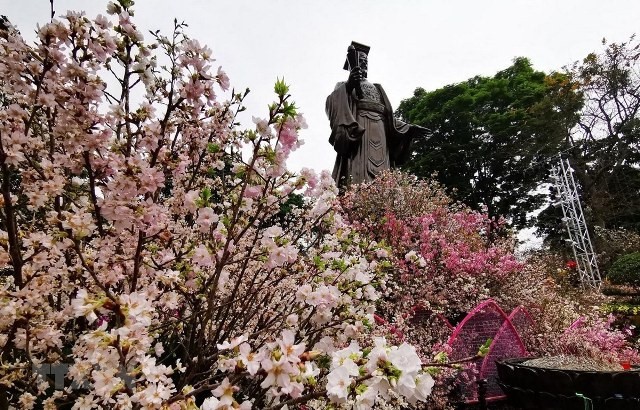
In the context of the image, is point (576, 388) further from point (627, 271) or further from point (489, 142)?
point (489, 142)

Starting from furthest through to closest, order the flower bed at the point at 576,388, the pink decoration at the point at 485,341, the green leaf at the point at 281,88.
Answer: the pink decoration at the point at 485,341, the flower bed at the point at 576,388, the green leaf at the point at 281,88

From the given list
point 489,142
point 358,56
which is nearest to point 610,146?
point 489,142

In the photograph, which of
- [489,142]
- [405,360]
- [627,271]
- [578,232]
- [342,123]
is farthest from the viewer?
[489,142]

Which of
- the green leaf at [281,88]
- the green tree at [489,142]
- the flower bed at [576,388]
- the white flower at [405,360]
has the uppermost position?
the green tree at [489,142]

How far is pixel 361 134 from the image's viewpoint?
8984 mm

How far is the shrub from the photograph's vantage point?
33.7 feet

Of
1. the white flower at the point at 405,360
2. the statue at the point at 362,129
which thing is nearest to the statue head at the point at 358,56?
the statue at the point at 362,129

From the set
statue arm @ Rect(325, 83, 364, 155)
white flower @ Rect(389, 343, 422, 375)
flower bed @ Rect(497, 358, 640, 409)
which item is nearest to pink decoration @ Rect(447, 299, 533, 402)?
flower bed @ Rect(497, 358, 640, 409)

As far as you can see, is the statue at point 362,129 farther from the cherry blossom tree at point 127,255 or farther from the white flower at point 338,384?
the white flower at point 338,384

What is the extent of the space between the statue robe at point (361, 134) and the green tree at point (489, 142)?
13.0m

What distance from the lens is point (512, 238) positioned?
7.03 m

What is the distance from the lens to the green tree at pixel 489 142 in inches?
862

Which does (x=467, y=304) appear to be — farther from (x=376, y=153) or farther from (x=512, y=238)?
(x=376, y=153)

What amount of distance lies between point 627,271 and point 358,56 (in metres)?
8.48
